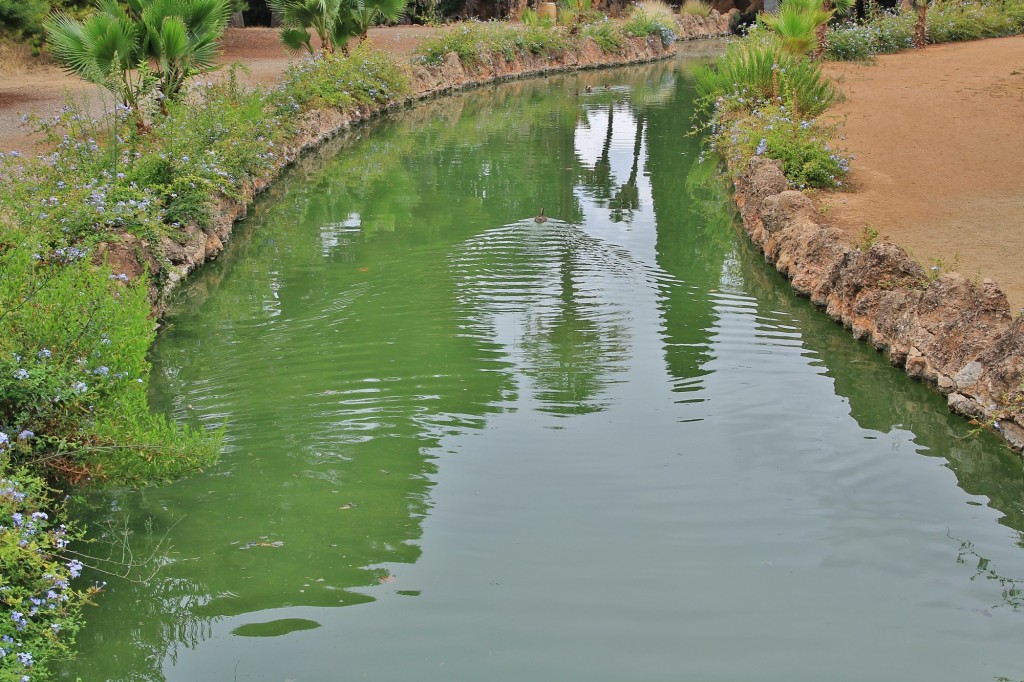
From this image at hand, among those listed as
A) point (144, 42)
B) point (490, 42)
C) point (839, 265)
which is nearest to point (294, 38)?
point (144, 42)

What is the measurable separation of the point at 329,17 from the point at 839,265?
47.4ft

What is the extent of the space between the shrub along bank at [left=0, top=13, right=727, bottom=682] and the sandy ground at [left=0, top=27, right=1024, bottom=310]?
64.4 inches

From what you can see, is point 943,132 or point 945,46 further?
point 945,46

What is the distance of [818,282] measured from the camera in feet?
35.1

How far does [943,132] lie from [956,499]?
11.4 meters

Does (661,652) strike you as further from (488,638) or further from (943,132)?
(943,132)

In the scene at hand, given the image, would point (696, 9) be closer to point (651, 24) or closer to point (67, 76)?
point (651, 24)

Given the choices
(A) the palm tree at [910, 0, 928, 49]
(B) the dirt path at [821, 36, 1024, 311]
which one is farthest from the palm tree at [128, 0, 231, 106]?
(A) the palm tree at [910, 0, 928, 49]

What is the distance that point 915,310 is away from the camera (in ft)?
29.6

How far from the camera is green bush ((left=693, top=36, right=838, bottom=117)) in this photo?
17625 millimetres

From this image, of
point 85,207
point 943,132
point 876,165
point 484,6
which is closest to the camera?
point 85,207

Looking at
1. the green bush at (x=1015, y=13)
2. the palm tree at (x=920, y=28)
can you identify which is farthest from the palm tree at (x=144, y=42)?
the green bush at (x=1015, y=13)

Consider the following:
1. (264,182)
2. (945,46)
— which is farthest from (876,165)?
(945,46)

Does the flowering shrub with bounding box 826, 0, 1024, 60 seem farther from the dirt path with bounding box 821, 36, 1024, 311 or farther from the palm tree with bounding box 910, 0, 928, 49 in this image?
the dirt path with bounding box 821, 36, 1024, 311
